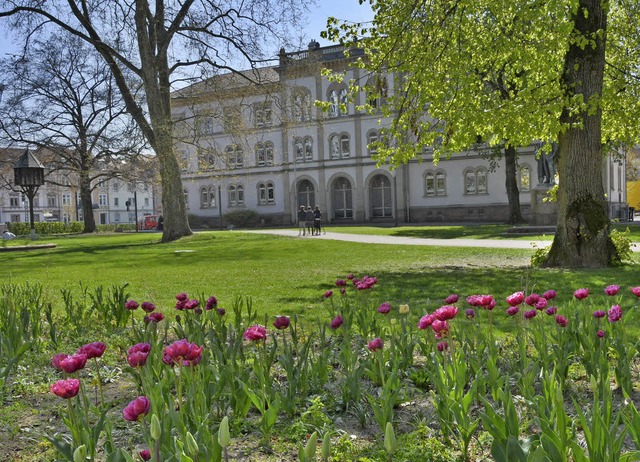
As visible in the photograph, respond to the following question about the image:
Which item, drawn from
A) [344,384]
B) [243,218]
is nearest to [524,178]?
[243,218]

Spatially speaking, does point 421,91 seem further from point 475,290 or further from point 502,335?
point 502,335

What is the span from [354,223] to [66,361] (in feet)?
155

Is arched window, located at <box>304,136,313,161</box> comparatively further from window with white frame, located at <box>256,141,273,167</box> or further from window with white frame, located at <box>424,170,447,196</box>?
window with white frame, located at <box>424,170,447,196</box>

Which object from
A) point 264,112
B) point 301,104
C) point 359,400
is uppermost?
point 264,112

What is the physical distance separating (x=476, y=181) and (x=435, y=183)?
3206mm

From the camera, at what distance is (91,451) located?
2.31m

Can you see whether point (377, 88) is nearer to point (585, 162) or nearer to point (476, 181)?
point (585, 162)

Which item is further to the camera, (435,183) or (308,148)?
(308,148)

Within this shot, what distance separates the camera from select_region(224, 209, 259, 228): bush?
5284cm

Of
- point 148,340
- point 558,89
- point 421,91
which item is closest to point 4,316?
point 148,340

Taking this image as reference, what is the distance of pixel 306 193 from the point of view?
53.1 metres

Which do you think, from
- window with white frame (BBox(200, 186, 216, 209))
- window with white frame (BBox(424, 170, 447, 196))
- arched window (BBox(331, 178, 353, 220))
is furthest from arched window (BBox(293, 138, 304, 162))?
window with white frame (BBox(424, 170, 447, 196))

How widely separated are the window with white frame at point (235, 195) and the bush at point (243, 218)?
318 cm

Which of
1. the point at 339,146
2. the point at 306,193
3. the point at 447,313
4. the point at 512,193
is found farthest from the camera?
the point at 306,193
